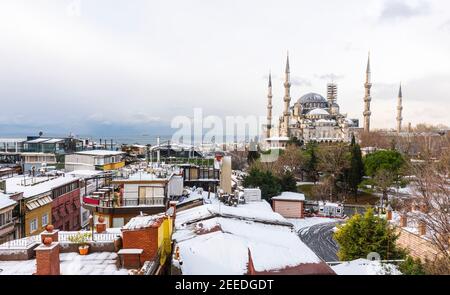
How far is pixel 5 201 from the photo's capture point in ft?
24.0


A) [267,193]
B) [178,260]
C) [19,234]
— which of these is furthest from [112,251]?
[267,193]

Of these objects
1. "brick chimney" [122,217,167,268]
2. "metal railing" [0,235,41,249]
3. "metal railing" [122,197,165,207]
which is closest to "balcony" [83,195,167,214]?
"metal railing" [122,197,165,207]

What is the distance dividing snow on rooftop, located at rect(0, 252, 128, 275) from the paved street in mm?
7801

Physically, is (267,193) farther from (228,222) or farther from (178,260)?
(178,260)

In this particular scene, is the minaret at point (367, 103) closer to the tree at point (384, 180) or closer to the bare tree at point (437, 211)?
the tree at point (384, 180)

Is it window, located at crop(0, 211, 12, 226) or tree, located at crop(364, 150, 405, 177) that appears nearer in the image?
window, located at crop(0, 211, 12, 226)

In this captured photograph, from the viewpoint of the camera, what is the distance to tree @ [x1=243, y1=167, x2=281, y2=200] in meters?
16.2

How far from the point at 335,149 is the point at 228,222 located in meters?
18.8

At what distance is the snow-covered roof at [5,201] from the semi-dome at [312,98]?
47793 millimetres

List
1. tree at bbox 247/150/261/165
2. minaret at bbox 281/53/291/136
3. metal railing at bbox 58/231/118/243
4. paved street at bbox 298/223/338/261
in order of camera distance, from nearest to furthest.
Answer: metal railing at bbox 58/231/118/243 → paved street at bbox 298/223/338/261 → tree at bbox 247/150/261/165 → minaret at bbox 281/53/291/136

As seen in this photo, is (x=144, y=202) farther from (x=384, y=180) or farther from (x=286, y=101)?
(x=286, y=101)

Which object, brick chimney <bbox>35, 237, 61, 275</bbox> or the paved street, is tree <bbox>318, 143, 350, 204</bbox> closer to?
the paved street

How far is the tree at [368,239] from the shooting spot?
765 centimetres
